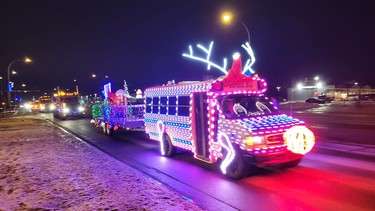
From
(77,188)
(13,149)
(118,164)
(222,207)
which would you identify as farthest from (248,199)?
(13,149)

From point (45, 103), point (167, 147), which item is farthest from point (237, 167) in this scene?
point (45, 103)

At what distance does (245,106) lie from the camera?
9773 millimetres

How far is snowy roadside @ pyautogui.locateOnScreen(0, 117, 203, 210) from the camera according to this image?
710 cm

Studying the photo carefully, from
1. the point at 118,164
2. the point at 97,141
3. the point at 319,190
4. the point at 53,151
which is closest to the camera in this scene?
the point at 319,190

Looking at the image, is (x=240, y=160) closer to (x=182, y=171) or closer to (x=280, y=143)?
(x=280, y=143)

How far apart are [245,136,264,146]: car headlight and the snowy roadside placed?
6.58 feet

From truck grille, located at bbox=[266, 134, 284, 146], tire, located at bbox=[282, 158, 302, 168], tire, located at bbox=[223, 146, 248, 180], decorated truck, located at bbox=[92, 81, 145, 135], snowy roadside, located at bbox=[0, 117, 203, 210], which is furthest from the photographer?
decorated truck, located at bbox=[92, 81, 145, 135]

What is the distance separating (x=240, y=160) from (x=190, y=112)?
2537 millimetres

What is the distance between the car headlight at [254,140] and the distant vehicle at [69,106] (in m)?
31.6

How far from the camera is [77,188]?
8375 millimetres

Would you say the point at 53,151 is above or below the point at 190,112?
below

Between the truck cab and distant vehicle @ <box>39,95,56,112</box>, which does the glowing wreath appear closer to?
the truck cab

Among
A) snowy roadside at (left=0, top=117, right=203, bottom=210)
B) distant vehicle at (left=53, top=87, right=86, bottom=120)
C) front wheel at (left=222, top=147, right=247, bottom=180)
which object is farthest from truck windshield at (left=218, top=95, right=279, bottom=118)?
distant vehicle at (left=53, top=87, right=86, bottom=120)

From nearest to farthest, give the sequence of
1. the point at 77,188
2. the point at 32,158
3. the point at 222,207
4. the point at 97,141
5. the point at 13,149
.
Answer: the point at 222,207
the point at 77,188
the point at 32,158
the point at 13,149
the point at 97,141
